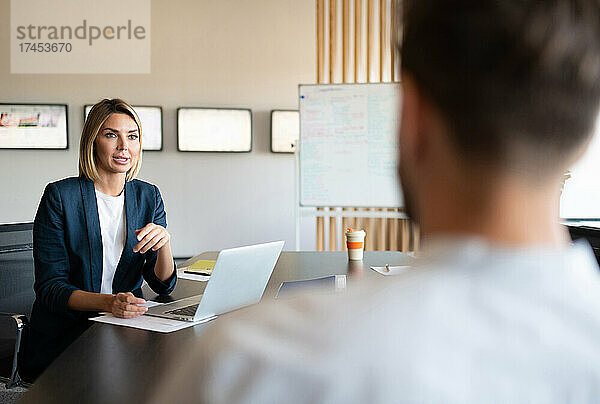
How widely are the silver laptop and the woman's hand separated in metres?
0.05

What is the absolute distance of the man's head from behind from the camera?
0.44m

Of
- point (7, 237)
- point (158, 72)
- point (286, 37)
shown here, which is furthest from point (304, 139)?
point (7, 237)

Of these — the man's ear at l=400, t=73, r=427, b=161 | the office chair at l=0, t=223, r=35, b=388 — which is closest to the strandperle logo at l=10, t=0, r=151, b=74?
the office chair at l=0, t=223, r=35, b=388

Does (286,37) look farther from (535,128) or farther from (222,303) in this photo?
(535,128)

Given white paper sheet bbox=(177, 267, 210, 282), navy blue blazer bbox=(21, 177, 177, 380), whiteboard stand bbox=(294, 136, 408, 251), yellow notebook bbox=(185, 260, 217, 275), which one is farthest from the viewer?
whiteboard stand bbox=(294, 136, 408, 251)

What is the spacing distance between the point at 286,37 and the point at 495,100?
5421 millimetres

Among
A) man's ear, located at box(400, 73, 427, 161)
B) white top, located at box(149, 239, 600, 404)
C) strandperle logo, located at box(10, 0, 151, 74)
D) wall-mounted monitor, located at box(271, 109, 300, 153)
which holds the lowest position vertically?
white top, located at box(149, 239, 600, 404)

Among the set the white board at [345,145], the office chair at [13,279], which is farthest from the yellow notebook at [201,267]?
the white board at [345,145]

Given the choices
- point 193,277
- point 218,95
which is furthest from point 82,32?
point 193,277

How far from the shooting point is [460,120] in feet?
1.49

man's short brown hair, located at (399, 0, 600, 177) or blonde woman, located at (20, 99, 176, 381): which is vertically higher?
man's short brown hair, located at (399, 0, 600, 177)

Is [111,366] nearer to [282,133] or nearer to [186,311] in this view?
[186,311]

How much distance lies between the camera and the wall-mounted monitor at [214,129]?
553 centimetres

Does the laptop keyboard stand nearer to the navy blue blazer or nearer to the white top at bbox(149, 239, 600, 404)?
the navy blue blazer
